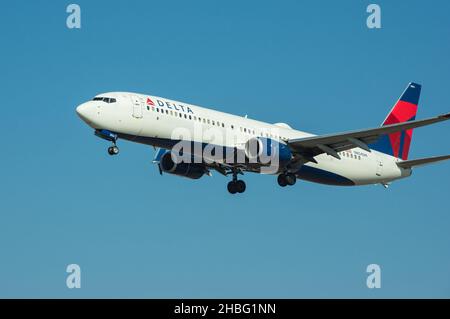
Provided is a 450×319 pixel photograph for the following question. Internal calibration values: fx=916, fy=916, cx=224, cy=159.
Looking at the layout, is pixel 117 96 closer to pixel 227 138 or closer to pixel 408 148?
pixel 227 138

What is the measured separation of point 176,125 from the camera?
51.3 metres

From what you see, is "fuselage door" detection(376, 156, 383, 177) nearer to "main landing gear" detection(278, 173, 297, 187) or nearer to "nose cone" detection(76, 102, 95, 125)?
"main landing gear" detection(278, 173, 297, 187)

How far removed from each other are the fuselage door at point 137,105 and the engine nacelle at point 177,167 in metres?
6.81

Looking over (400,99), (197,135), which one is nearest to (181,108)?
(197,135)

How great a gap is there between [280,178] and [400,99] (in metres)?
15.7

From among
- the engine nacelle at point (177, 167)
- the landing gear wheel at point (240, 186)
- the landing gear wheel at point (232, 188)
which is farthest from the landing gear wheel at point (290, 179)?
the engine nacelle at point (177, 167)

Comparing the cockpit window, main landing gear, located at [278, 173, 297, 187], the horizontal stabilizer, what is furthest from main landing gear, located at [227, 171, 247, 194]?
the horizontal stabilizer

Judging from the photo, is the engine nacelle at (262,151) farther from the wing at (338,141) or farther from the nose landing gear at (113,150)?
the nose landing gear at (113,150)

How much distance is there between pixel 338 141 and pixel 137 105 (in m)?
12.6

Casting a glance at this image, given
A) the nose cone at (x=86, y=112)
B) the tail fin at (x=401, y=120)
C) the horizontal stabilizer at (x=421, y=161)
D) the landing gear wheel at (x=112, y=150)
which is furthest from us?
the tail fin at (x=401, y=120)

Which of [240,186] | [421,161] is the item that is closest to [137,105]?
[240,186]

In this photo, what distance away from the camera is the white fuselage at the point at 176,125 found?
4997cm

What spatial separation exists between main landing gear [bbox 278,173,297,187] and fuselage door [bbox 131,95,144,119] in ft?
35.5

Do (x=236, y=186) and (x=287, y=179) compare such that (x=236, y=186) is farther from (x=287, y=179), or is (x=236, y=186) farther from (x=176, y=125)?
(x=176, y=125)
